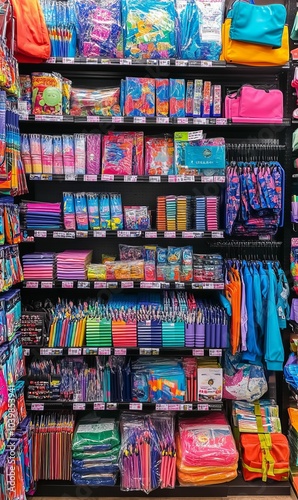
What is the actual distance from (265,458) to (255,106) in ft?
8.60

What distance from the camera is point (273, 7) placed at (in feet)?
9.77

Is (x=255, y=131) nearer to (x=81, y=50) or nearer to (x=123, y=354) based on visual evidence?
(x=81, y=50)

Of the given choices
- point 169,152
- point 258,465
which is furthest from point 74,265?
point 258,465

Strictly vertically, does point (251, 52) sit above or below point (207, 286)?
above

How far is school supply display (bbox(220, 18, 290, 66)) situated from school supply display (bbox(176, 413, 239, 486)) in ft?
9.07

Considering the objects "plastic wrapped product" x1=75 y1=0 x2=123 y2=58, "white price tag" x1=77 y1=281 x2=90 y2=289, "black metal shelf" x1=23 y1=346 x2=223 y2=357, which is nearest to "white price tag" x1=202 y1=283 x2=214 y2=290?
"black metal shelf" x1=23 y1=346 x2=223 y2=357

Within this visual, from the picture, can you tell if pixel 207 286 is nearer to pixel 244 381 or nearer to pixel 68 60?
pixel 244 381

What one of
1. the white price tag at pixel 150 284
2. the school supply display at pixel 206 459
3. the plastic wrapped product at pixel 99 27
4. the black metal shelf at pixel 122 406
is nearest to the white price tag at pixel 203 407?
the black metal shelf at pixel 122 406

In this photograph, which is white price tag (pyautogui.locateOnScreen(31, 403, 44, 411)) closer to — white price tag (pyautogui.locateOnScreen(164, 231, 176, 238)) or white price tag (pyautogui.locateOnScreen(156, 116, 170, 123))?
white price tag (pyautogui.locateOnScreen(164, 231, 176, 238))

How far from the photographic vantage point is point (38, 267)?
315 cm

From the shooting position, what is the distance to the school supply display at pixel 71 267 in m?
3.15

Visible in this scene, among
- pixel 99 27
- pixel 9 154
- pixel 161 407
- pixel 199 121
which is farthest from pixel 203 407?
pixel 99 27

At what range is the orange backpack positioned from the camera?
2.89 metres

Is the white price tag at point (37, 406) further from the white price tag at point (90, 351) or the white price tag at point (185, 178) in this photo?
the white price tag at point (185, 178)
